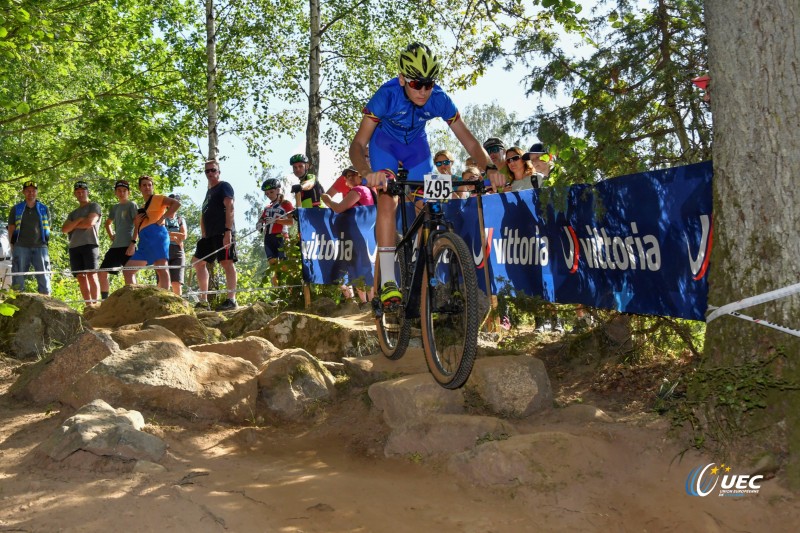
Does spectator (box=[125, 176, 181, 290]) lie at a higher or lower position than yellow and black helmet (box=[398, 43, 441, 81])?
lower

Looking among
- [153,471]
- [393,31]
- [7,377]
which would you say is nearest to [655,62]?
[153,471]

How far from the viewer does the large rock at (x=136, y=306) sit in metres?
8.79

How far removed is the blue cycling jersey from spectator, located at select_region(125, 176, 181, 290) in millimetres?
5556

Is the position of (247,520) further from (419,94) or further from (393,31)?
(393,31)

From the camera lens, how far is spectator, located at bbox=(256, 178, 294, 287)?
11.1 m

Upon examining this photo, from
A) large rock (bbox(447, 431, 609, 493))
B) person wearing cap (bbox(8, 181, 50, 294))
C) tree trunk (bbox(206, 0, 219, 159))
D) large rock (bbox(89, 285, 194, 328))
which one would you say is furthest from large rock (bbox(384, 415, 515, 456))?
tree trunk (bbox(206, 0, 219, 159))

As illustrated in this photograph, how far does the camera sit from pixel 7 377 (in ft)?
21.6

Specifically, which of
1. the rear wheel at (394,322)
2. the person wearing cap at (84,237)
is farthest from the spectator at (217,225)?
the rear wheel at (394,322)

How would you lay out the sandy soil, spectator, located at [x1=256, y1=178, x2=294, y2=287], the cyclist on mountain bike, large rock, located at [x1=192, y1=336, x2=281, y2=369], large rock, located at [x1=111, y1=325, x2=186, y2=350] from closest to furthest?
the sandy soil, the cyclist on mountain bike, large rock, located at [x1=111, y1=325, x2=186, y2=350], large rock, located at [x1=192, y1=336, x2=281, y2=369], spectator, located at [x1=256, y1=178, x2=294, y2=287]

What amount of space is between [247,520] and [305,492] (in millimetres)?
510

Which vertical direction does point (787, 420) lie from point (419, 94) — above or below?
below

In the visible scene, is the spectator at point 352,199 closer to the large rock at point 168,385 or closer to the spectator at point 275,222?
the spectator at point 275,222

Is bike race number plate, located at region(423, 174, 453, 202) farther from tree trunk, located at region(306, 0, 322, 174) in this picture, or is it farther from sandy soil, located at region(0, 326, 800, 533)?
tree trunk, located at region(306, 0, 322, 174)

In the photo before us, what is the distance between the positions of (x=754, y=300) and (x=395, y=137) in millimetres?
2837
